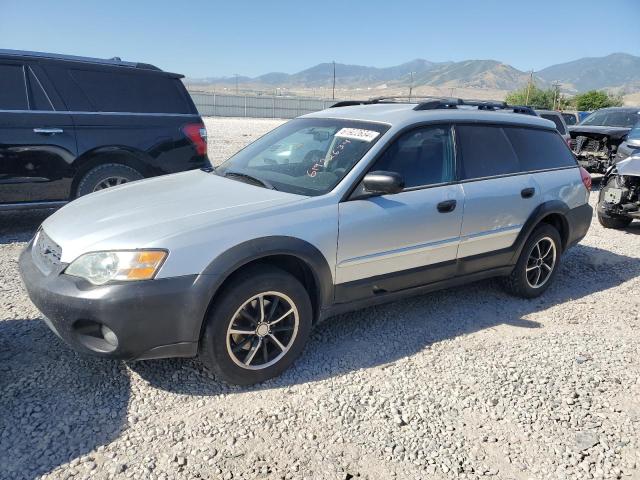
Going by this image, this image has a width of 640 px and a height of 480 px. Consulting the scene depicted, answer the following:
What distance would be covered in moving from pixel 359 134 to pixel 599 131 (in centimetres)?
1052

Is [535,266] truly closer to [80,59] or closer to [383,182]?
[383,182]

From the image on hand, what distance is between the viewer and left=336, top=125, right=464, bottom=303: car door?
3369mm

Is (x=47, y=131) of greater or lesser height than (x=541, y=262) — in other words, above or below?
above

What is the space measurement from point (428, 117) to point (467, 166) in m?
0.52

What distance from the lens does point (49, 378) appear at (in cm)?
303

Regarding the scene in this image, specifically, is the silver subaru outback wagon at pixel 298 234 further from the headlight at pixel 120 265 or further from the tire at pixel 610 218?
the tire at pixel 610 218

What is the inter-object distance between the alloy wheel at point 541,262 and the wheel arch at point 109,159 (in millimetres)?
4401

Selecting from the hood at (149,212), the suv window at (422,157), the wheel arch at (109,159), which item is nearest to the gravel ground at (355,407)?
the hood at (149,212)

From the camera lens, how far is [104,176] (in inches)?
229

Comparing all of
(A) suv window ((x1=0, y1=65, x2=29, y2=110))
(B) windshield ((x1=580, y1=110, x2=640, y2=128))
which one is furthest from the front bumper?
(B) windshield ((x1=580, y1=110, x2=640, y2=128))

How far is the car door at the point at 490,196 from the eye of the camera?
13.2 ft

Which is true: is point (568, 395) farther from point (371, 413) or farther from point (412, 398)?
point (371, 413)

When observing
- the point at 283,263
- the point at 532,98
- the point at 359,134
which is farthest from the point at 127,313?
the point at 532,98

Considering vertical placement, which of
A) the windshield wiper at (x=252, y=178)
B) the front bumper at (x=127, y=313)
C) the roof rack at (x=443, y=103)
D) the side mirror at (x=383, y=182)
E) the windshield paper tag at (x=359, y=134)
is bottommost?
the front bumper at (x=127, y=313)
